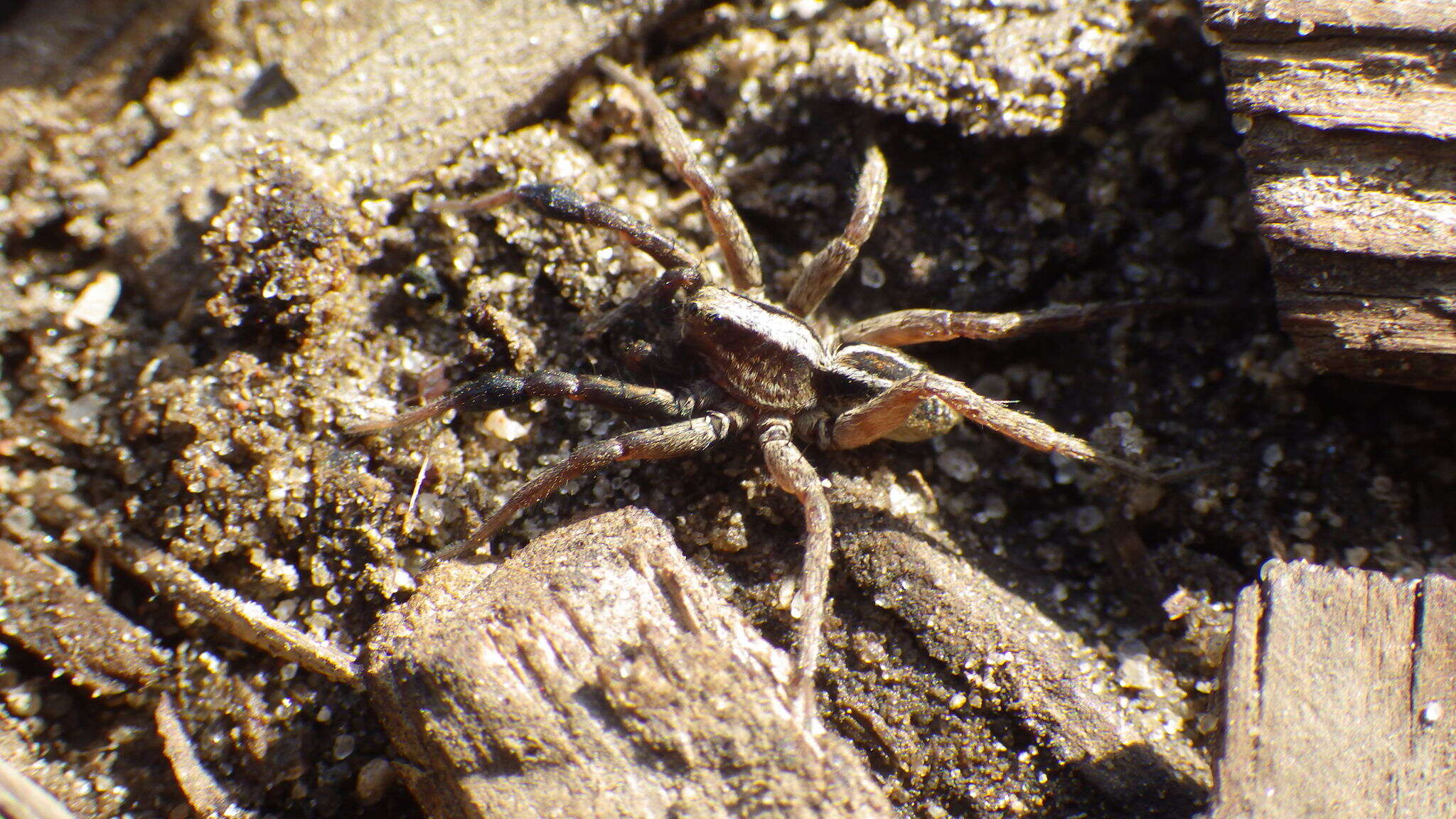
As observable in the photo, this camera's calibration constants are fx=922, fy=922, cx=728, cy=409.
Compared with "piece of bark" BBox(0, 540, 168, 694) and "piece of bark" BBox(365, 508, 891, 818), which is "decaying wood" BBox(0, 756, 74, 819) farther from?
"piece of bark" BBox(365, 508, 891, 818)

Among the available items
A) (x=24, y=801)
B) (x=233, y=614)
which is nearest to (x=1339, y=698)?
(x=233, y=614)

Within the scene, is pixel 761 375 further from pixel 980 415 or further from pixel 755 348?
pixel 980 415

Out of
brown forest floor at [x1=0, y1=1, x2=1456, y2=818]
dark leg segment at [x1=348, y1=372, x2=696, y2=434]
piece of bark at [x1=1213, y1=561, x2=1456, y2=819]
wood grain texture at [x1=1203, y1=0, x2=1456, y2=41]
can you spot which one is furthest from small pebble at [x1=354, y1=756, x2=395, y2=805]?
wood grain texture at [x1=1203, y1=0, x2=1456, y2=41]

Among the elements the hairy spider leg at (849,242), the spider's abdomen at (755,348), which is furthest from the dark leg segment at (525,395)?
the hairy spider leg at (849,242)

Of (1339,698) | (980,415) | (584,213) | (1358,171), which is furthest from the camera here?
(584,213)

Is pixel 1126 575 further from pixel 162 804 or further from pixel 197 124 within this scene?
pixel 197 124

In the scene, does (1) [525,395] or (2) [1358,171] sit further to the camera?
(1) [525,395]
